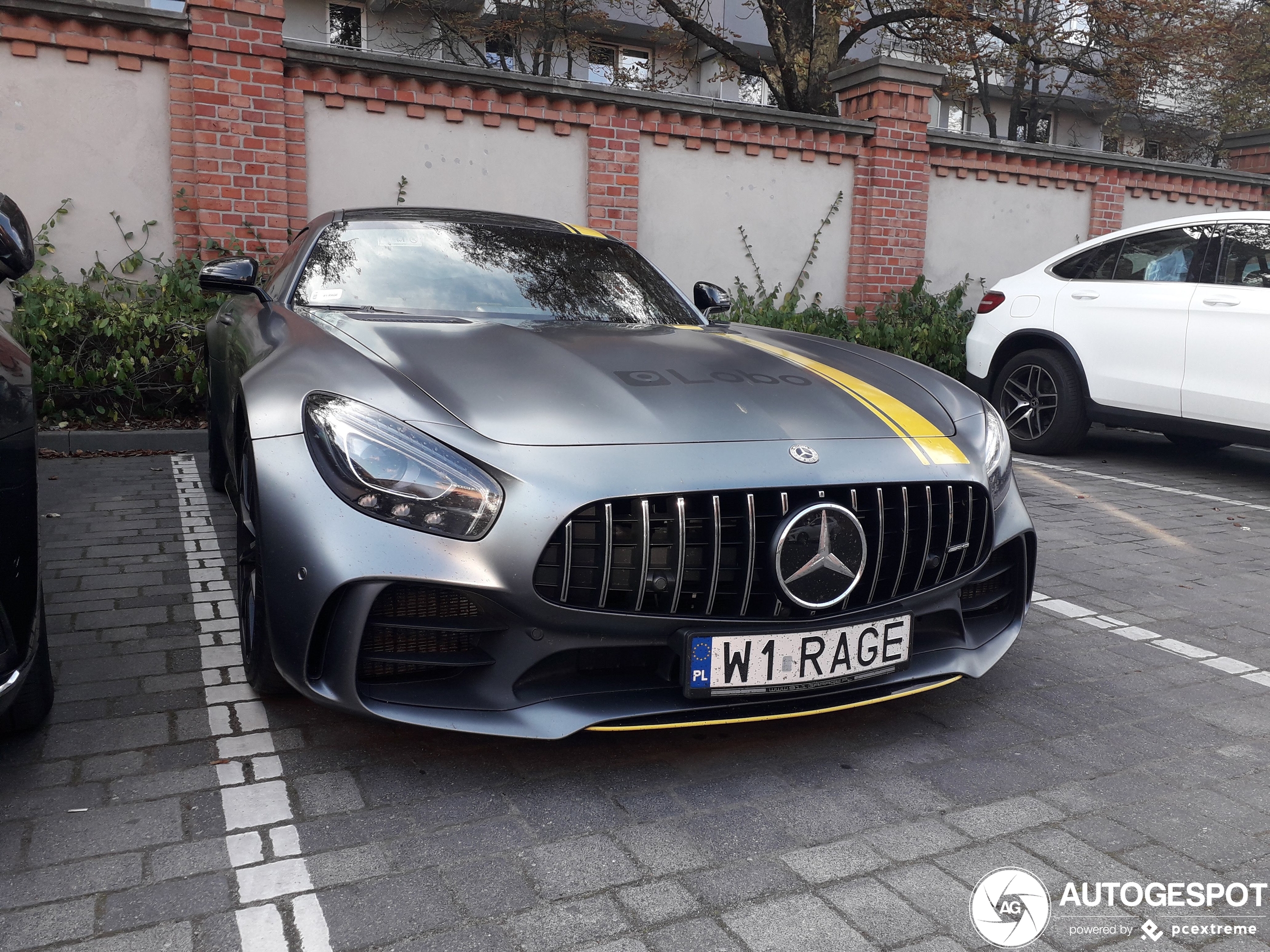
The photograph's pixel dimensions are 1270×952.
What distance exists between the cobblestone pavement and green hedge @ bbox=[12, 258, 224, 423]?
3.55 meters

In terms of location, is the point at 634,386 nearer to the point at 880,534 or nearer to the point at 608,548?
the point at 608,548

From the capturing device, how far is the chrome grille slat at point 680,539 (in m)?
2.35

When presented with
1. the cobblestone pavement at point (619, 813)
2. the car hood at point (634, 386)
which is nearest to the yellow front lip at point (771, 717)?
the cobblestone pavement at point (619, 813)

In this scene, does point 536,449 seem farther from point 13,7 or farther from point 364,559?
point 13,7

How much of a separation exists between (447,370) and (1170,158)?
30278 millimetres

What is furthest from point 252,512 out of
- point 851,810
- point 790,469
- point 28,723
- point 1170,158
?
point 1170,158

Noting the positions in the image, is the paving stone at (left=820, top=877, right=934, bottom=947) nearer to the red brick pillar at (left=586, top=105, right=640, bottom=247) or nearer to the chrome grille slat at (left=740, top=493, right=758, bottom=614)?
the chrome grille slat at (left=740, top=493, right=758, bottom=614)

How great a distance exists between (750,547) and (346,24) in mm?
23823

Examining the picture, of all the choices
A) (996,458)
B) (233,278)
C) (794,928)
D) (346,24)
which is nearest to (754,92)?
(346,24)

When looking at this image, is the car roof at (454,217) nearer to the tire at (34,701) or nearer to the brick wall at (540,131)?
the tire at (34,701)

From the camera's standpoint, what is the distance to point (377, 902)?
78.5 inches

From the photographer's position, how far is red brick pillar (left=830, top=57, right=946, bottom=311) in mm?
9797

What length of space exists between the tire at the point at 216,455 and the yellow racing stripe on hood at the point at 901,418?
9.15 ft

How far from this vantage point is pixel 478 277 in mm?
3734
